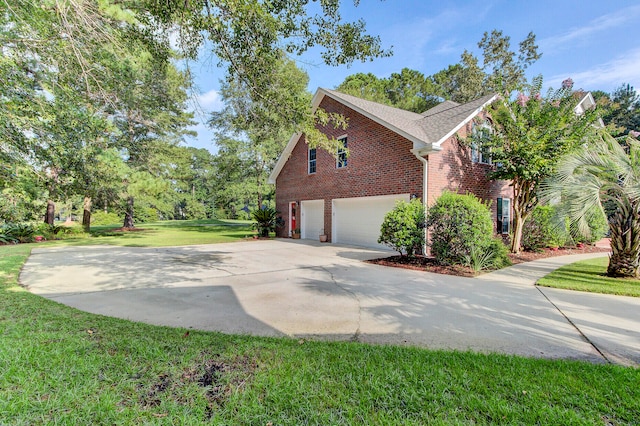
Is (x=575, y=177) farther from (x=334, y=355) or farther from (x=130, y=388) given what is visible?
(x=130, y=388)

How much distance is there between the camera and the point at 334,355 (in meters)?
2.98

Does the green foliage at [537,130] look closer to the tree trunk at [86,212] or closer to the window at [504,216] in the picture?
the window at [504,216]

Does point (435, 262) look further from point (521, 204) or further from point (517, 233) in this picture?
point (521, 204)

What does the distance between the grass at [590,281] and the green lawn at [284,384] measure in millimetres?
3790

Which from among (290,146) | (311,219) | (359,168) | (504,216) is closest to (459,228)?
(359,168)

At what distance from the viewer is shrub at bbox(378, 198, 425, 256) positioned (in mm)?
8641

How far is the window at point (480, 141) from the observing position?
36.0ft

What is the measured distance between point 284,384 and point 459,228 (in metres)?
6.87

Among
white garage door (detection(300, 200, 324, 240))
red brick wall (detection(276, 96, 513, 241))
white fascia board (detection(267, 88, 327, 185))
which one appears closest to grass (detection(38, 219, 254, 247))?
white garage door (detection(300, 200, 324, 240))

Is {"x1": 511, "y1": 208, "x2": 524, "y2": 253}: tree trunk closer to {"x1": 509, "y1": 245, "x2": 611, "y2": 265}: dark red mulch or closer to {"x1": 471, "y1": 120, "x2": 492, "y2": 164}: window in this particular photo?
{"x1": 509, "y1": 245, "x2": 611, "y2": 265}: dark red mulch

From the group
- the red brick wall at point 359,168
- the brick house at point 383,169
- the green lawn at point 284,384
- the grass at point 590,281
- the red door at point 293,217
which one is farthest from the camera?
the red door at point 293,217

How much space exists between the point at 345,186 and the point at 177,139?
20.8 metres

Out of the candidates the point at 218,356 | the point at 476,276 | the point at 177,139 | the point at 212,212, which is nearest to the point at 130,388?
the point at 218,356

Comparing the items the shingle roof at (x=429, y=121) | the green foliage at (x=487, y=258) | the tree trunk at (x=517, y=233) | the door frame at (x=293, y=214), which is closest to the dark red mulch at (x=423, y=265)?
the green foliage at (x=487, y=258)
